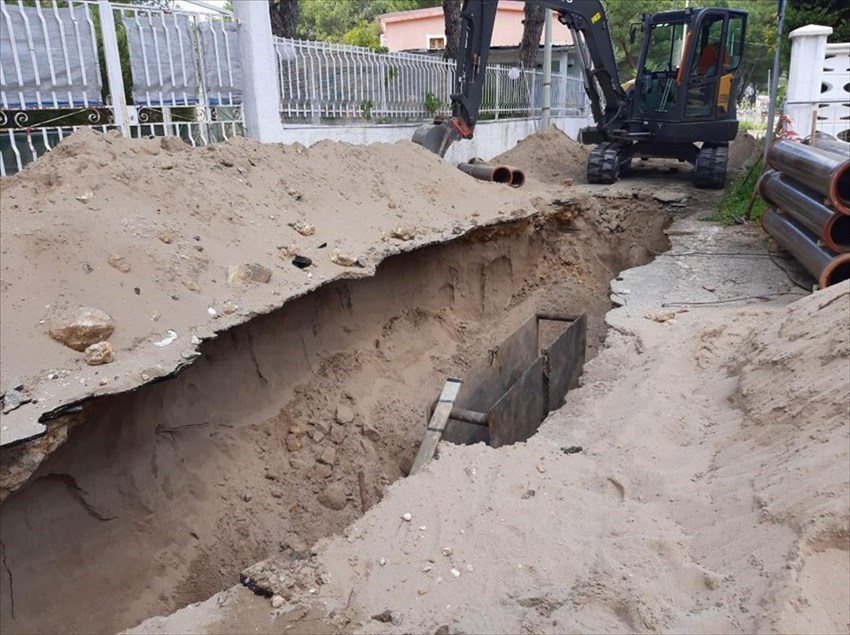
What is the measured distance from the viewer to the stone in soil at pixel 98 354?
3533 mm

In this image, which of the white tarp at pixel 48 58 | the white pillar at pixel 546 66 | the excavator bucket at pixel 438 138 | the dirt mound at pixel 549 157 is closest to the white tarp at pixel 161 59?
the white tarp at pixel 48 58

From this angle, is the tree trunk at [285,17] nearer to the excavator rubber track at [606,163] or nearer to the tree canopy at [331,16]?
the excavator rubber track at [606,163]

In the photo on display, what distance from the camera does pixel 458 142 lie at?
12.1 metres

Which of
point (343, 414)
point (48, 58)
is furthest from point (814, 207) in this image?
point (48, 58)

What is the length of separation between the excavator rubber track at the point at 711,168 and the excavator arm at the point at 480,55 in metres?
1.92

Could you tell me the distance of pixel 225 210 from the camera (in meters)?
5.37

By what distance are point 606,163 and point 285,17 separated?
19.0ft

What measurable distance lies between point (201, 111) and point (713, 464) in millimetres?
6388

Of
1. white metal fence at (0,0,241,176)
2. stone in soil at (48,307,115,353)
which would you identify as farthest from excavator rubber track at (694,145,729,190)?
stone in soil at (48,307,115,353)

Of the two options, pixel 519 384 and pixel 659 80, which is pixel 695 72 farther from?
pixel 519 384

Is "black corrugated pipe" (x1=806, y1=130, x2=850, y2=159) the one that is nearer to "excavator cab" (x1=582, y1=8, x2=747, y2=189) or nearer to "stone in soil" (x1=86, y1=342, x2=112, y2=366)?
"excavator cab" (x1=582, y1=8, x2=747, y2=189)

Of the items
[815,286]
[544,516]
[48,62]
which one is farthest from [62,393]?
[815,286]

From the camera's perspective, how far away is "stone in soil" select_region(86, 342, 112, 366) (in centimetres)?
353

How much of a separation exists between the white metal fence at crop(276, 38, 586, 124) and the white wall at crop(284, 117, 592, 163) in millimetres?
288
